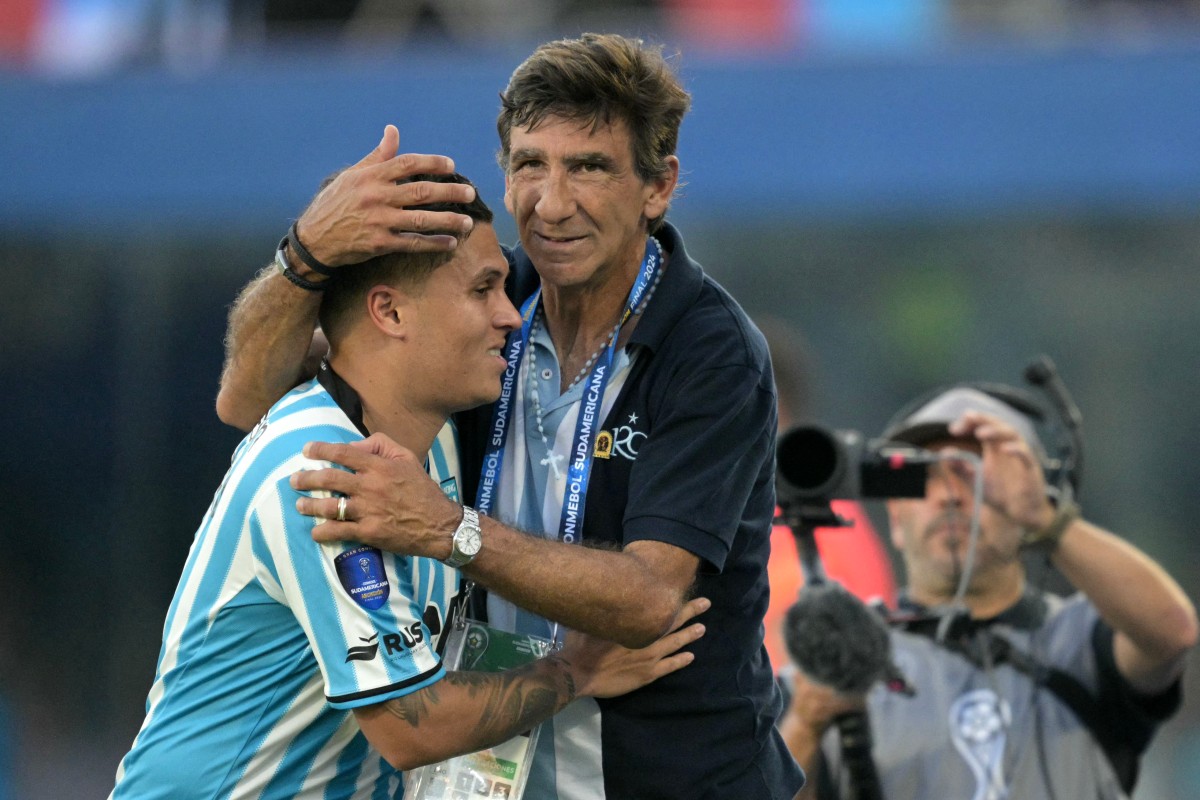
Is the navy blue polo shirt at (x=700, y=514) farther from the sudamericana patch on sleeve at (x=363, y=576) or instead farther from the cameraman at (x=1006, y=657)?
the cameraman at (x=1006, y=657)

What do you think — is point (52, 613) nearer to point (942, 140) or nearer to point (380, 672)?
point (942, 140)

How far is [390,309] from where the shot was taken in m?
2.83

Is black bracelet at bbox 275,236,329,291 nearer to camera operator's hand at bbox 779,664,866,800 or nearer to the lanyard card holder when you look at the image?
the lanyard card holder

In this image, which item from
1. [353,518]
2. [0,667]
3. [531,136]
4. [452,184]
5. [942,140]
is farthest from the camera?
[0,667]

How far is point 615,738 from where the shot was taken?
9.75ft

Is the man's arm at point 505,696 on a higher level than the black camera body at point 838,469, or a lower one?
lower

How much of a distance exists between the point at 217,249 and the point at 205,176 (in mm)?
2773

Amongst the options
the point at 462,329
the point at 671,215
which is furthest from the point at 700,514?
the point at 671,215

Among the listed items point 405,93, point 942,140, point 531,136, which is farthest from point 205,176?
point 531,136

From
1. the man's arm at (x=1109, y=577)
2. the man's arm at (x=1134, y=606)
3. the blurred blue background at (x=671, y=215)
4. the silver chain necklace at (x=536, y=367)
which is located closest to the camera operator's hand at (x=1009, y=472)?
the man's arm at (x=1109, y=577)

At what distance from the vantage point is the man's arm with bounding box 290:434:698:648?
2.55m

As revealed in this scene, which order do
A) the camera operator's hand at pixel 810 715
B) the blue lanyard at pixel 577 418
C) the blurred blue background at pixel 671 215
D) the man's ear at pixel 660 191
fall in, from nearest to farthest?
1. the blue lanyard at pixel 577 418
2. the man's ear at pixel 660 191
3. the camera operator's hand at pixel 810 715
4. the blurred blue background at pixel 671 215

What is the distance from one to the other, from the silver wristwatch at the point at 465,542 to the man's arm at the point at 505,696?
213 mm

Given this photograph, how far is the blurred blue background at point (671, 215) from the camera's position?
823 centimetres
